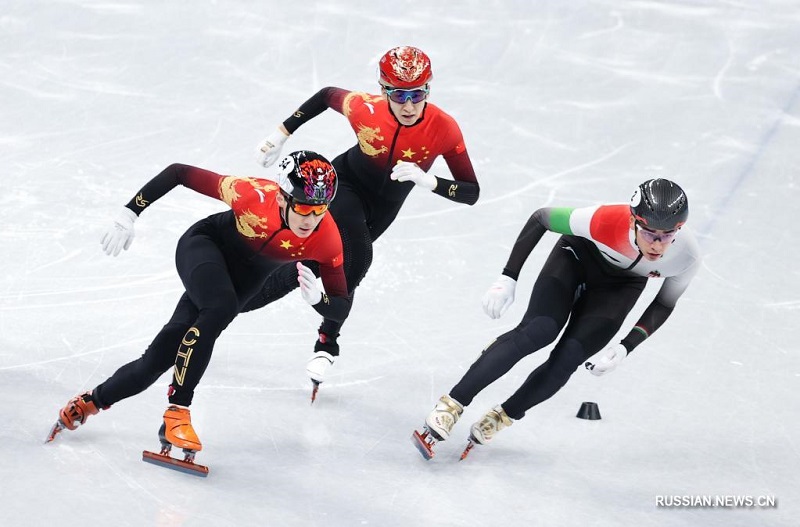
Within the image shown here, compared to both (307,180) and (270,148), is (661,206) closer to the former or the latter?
(307,180)

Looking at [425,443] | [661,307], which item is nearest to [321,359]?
[425,443]

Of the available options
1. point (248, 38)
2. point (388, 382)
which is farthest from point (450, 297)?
point (248, 38)

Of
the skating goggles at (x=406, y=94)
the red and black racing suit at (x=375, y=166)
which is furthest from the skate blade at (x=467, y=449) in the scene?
the skating goggles at (x=406, y=94)

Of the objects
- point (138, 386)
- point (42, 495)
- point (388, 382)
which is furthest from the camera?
point (388, 382)

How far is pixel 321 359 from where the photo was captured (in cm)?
548

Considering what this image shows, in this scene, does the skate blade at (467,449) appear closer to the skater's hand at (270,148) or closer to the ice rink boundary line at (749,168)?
the skater's hand at (270,148)

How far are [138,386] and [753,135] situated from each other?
Result: 19.3ft

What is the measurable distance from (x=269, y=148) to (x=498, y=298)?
5.47ft

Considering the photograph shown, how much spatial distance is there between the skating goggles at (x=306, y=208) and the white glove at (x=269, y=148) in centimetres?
135

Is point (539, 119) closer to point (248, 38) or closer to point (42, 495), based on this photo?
point (248, 38)

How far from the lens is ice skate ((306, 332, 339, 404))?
212 inches

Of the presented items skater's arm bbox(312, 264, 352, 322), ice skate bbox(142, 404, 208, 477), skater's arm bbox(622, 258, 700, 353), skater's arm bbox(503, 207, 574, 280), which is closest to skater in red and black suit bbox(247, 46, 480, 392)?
skater's arm bbox(312, 264, 352, 322)

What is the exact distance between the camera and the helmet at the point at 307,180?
441cm

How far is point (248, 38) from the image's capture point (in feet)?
32.0
